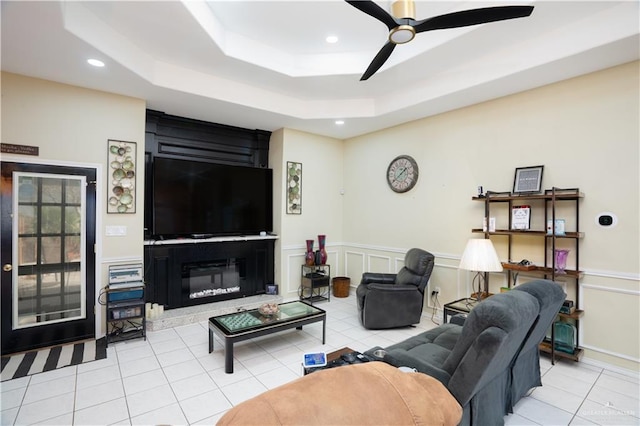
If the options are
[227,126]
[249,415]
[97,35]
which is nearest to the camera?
[249,415]

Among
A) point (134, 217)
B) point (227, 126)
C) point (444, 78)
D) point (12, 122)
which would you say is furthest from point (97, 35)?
point (444, 78)

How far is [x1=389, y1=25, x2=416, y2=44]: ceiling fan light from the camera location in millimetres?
2094

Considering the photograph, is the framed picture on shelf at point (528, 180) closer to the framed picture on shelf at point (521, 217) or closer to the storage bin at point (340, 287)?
the framed picture on shelf at point (521, 217)

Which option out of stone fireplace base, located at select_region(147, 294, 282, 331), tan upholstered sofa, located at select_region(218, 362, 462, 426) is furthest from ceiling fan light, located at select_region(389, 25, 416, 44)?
stone fireplace base, located at select_region(147, 294, 282, 331)

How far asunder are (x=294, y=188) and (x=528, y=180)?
3409 millimetres

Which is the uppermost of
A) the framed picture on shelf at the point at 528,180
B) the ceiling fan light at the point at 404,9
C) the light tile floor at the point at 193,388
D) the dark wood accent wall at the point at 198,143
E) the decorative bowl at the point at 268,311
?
the ceiling fan light at the point at 404,9

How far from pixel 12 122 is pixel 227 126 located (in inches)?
103

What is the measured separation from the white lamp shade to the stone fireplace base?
3.07 m

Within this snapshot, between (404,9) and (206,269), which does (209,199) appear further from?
(404,9)

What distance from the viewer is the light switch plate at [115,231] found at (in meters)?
3.86

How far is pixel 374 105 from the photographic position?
469 centimetres

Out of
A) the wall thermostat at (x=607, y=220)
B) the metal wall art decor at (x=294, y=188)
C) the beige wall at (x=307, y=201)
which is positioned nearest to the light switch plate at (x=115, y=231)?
the beige wall at (x=307, y=201)

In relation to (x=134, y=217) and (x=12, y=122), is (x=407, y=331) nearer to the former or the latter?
(x=134, y=217)

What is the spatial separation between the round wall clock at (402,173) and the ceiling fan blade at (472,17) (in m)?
2.78
